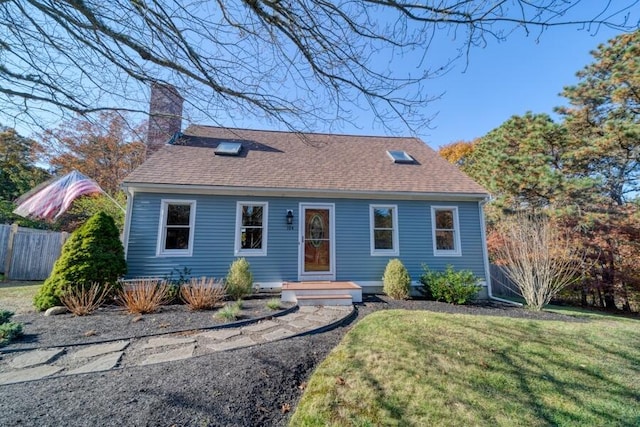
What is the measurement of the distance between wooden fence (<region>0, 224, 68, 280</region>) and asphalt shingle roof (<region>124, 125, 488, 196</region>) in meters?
5.63

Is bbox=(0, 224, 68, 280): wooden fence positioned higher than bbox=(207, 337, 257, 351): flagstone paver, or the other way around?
bbox=(0, 224, 68, 280): wooden fence

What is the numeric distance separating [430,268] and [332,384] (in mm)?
5900

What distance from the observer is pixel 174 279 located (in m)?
6.70

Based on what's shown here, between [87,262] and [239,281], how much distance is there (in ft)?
10.0

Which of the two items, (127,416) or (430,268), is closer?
(127,416)

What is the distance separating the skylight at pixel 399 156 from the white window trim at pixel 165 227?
268 inches

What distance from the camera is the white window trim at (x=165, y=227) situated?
6820 mm

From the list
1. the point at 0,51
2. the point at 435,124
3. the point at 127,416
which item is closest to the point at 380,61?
the point at 435,124

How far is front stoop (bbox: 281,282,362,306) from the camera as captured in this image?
232 inches

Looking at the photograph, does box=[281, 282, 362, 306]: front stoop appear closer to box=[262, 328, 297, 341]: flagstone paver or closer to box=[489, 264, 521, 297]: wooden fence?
box=[262, 328, 297, 341]: flagstone paver

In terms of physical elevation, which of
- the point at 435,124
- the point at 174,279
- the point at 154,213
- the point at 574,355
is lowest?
the point at 574,355

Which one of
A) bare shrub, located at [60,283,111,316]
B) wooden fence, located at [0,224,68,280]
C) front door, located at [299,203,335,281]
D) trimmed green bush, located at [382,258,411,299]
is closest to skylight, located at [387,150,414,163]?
front door, located at [299,203,335,281]

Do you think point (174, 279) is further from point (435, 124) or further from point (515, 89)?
point (515, 89)

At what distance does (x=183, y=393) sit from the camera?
2.37 m
